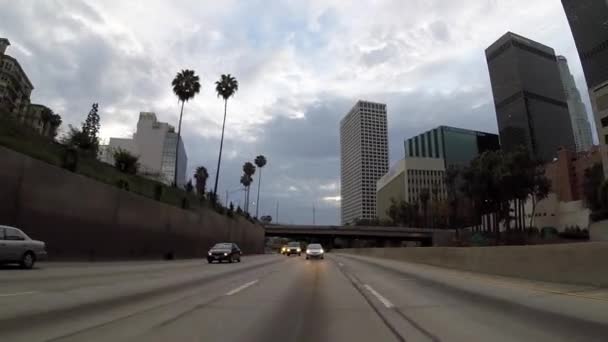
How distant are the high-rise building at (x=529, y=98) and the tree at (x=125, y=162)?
15032 centimetres

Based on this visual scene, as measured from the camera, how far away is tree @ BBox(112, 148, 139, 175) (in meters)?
39.6

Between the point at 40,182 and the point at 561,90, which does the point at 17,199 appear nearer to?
the point at 40,182

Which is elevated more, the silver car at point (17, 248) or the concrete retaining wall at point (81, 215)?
the concrete retaining wall at point (81, 215)

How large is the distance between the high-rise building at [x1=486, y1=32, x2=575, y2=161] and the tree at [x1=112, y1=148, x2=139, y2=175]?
5918 inches

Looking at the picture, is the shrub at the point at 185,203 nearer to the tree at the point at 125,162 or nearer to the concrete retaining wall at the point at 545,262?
A: the tree at the point at 125,162

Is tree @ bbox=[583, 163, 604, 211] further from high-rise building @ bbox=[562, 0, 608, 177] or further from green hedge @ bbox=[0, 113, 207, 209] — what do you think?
green hedge @ bbox=[0, 113, 207, 209]

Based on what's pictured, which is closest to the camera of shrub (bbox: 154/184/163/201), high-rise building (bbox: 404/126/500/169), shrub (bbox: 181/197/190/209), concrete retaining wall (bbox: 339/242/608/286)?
concrete retaining wall (bbox: 339/242/608/286)

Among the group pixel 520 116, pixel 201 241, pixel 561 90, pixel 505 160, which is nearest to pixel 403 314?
pixel 201 241

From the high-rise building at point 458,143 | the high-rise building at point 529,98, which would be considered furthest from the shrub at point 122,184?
the high-rise building at point 458,143

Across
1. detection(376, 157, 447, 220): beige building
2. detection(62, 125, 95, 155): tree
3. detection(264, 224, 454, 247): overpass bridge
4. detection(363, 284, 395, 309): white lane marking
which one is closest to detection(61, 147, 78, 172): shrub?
detection(62, 125, 95, 155): tree

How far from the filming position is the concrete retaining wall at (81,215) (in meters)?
23.1

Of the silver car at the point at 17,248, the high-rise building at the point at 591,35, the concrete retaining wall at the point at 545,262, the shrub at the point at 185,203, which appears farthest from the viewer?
the high-rise building at the point at 591,35

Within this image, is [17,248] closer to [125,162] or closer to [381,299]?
[381,299]

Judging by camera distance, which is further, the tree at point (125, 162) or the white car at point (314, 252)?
the white car at point (314, 252)
